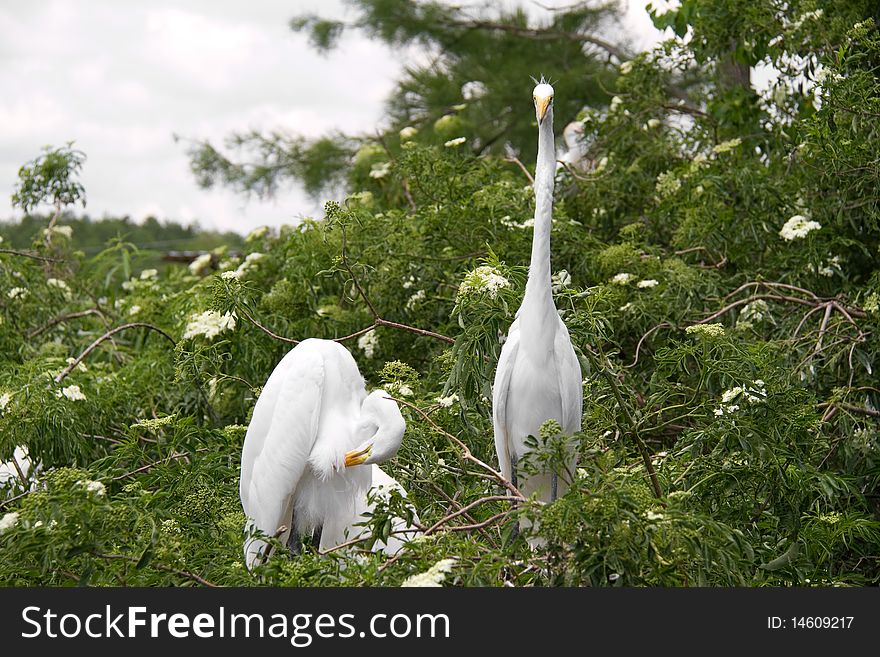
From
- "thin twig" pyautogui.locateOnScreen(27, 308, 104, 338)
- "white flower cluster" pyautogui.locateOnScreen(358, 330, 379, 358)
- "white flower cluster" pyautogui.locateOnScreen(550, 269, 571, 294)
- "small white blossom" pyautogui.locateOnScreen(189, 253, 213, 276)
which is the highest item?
"small white blossom" pyautogui.locateOnScreen(189, 253, 213, 276)

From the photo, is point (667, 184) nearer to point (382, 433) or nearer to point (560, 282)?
point (560, 282)

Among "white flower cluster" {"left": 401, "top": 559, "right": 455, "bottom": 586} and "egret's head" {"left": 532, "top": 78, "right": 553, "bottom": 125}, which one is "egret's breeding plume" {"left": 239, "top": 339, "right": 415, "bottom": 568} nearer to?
"white flower cluster" {"left": 401, "top": 559, "right": 455, "bottom": 586}

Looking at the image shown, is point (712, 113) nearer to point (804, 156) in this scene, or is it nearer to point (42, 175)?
point (804, 156)

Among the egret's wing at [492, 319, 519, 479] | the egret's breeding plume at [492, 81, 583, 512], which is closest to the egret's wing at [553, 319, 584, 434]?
the egret's breeding plume at [492, 81, 583, 512]

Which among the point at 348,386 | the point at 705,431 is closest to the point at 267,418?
the point at 348,386

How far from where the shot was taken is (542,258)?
254cm

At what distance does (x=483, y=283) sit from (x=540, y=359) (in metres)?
0.27

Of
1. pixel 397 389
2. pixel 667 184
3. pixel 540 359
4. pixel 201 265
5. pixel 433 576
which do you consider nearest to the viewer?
pixel 433 576

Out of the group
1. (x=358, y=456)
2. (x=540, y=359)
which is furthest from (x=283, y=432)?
(x=540, y=359)

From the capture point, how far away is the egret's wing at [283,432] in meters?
2.78

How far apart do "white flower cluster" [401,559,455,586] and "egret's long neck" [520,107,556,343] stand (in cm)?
84

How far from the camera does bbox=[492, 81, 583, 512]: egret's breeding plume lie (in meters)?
2.57

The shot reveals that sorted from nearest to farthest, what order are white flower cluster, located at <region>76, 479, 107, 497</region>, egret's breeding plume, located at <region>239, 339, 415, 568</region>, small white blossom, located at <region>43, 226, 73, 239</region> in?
white flower cluster, located at <region>76, 479, 107, 497</region>
egret's breeding plume, located at <region>239, 339, 415, 568</region>
small white blossom, located at <region>43, 226, 73, 239</region>

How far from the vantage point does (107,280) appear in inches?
223
